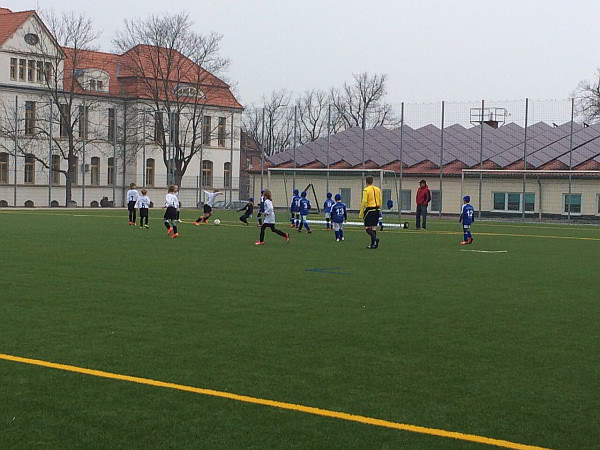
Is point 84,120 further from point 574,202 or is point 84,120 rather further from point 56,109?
point 574,202

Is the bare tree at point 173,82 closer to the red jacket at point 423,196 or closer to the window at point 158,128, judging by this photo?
the window at point 158,128

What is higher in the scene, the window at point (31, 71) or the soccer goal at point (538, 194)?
the window at point (31, 71)

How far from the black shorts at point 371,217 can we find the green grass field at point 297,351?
5875 millimetres

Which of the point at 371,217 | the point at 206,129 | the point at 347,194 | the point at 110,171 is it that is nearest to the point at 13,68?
the point at 110,171

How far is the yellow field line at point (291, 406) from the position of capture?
6262 millimetres

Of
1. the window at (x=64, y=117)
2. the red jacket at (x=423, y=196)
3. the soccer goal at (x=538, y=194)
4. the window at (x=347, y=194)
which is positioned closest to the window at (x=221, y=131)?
the window at (x=64, y=117)

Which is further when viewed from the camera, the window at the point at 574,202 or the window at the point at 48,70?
the window at the point at 48,70

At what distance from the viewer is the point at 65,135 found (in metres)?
72.6

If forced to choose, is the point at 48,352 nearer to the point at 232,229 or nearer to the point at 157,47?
the point at 232,229

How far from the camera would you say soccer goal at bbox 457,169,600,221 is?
51.8 meters

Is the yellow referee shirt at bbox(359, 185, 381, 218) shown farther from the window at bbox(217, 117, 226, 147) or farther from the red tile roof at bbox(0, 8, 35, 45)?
the window at bbox(217, 117, 226, 147)

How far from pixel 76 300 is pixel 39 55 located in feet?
199

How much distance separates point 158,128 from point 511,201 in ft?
99.0

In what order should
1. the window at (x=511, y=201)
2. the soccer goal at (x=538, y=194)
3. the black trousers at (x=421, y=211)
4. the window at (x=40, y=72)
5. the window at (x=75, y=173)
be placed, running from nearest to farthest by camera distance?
the black trousers at (x=421, y=211)
the soccer goal at (x=538, y=194)
the window at (x=511, y=201)
the window at (x=40, y=72)
the window at (x=75, y=173)
